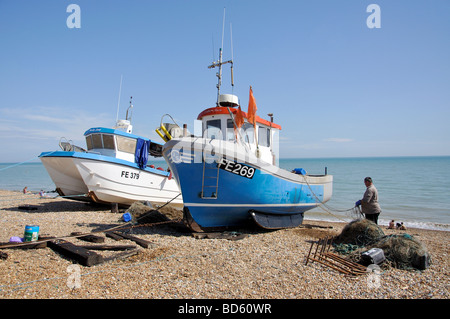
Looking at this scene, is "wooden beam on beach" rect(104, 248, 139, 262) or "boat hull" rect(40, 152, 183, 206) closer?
"wooden beam on beach" rect(104, 248, 139, 262)

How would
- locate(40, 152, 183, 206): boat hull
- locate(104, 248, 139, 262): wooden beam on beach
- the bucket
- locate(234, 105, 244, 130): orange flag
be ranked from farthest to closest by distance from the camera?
locate(40, 152, 183, 206): boat hull → locate(234, 105, 244, 130): orange flag → the bucket → locate(104, 248, 139, 262): wooden beam on beach

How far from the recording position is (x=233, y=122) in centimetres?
804

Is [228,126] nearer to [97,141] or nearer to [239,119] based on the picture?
[239,119]

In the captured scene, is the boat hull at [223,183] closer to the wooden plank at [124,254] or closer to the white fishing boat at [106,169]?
the wooden plank at [124,254]

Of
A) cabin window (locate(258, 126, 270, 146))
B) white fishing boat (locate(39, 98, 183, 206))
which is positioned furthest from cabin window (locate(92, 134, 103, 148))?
cabin window (locate(258, 126, 270, 146))

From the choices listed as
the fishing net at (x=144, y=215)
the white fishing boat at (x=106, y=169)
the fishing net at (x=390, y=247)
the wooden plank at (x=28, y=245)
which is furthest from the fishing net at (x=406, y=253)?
the white fishing boat at (x=106, y=169)

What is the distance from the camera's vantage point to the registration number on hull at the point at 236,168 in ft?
23.7

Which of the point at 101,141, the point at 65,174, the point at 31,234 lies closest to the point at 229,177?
the point at 31,234

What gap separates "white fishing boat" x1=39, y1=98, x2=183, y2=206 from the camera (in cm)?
1068

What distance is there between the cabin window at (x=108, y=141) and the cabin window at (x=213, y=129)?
5.19 meters

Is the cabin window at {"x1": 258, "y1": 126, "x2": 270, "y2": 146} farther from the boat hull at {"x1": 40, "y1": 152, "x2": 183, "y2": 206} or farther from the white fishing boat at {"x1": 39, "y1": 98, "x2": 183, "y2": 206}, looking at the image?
the white fishing boat at {"x1": 39, "y1": 98, "x2": 183, "y2": 206}

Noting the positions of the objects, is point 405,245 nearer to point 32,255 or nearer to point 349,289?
point 349,289

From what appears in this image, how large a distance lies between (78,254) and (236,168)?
161 inches
